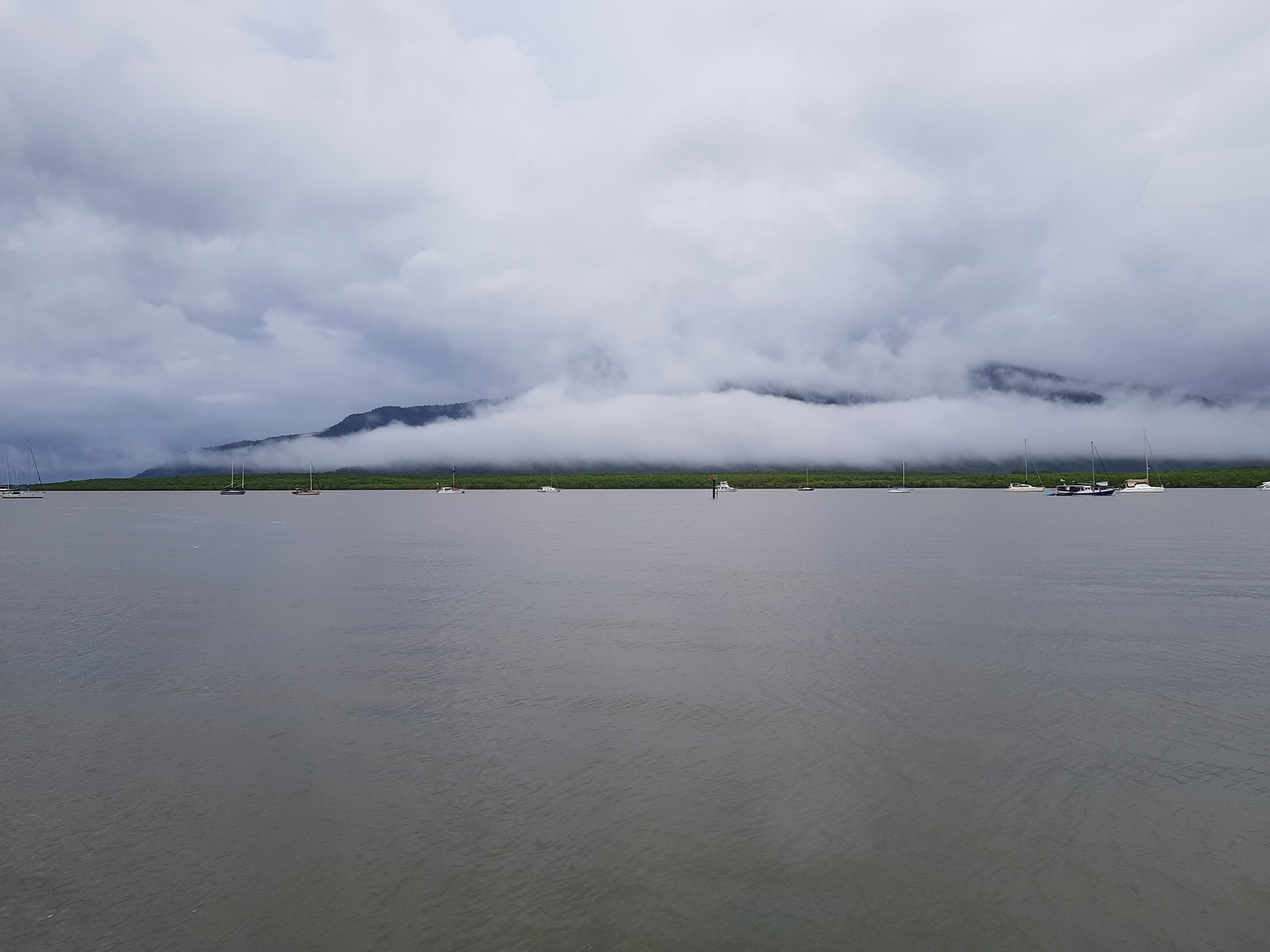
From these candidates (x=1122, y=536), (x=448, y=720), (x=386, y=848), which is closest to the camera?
(x=386, y=848)

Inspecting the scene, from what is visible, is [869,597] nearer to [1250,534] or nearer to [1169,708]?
[1169,708]

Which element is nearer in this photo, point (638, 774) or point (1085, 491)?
point (638, 774)

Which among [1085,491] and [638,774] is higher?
[1085,491]

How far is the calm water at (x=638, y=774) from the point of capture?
850cm

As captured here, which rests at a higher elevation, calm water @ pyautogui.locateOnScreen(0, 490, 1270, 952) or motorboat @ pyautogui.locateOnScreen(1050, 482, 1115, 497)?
motorboat @ pyautogui.locateOnScreen(1050, 482, 1115, 497)

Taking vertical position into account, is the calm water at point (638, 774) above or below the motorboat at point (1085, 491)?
below

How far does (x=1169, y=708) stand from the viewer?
1573cm

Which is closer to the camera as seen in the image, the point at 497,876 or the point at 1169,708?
the point at 497,876

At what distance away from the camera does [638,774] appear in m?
12.5

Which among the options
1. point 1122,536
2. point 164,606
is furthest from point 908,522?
point 164,606

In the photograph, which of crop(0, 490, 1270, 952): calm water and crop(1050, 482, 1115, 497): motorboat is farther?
crop(1050, 482, 1115, 497): motorboat

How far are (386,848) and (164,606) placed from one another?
24367mm

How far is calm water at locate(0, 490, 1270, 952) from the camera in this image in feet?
27.9

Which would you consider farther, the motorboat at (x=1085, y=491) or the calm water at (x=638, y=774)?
the motorboat at (x=1085, y=491)
